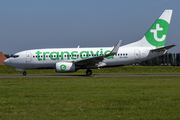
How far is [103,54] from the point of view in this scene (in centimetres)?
2914

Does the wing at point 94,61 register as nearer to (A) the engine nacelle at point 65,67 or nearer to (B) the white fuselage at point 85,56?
(B) the white fuselage at point 85,56

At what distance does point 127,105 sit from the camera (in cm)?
957

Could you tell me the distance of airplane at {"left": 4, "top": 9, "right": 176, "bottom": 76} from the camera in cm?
2888

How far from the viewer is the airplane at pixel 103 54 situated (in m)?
28.9

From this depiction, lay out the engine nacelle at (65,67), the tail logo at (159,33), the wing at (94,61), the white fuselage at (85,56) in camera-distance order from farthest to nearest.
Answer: the tail logo at (159,33)
the white fuselage at (85,56)
the engine nacelle at (65,67)
the wing at (94,61)

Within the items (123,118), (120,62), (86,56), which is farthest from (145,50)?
(123,118)

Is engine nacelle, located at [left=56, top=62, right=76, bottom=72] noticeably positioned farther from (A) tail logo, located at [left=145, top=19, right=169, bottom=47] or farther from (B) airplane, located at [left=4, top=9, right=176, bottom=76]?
(A) tail logo, located at [left=145, top=19, right=169, bottom=47]

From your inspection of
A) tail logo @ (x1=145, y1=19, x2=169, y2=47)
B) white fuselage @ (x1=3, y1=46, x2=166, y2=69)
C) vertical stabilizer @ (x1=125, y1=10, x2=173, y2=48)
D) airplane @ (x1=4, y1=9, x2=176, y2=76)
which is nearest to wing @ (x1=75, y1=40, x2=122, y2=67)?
airplane @ (x1=4, y1=9, x2=176, y2=76)

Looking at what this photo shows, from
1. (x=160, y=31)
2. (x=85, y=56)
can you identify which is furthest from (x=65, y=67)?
(x=160, y=31)

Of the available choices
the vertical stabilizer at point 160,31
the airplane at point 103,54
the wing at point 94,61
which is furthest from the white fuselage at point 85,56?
the vertical stabilizer at point 160,31

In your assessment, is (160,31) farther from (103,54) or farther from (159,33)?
(103,54)

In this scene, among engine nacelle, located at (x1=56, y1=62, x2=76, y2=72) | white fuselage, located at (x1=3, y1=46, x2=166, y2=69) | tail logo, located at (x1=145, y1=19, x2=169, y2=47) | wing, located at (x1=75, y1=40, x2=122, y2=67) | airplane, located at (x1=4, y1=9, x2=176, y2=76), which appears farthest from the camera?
tail logo, located at (x1=145, y1=19, x2=169, y2=47)

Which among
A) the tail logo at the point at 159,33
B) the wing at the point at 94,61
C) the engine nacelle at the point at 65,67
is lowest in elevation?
the engine nacelle at the point at 65,67

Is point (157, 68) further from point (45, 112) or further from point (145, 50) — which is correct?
point (45, 112)
